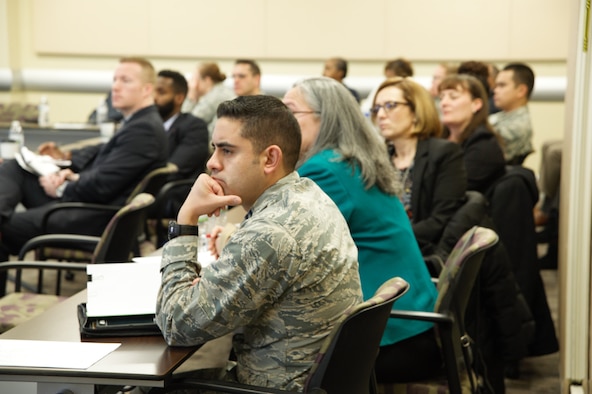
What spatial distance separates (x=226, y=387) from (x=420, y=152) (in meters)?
2.13

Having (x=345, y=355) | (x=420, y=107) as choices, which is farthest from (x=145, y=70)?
(x=345, y=355)

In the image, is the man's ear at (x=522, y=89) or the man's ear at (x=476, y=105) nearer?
the man's ear at (x=476, y=105)

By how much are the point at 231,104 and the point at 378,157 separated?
A: 891mm

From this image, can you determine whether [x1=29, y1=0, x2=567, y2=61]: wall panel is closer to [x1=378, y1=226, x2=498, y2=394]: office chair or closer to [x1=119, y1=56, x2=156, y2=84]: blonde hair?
[x1=119, y1=56, x2=156, y2=84]: blonde hair

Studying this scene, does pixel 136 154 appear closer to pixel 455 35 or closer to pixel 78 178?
pixel 78 178

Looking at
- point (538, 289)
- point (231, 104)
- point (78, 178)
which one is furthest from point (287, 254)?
point (78, 178)

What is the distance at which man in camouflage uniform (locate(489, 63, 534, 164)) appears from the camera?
5129 mm

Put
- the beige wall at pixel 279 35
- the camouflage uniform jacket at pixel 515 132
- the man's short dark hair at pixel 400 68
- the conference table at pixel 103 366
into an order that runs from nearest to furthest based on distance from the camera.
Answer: the conference table at pixel 103 366
the camouflage uniform jacket at pixel 515 132
the man's short dark hair at pixel 400 68
the beige wall at pixel 279 35

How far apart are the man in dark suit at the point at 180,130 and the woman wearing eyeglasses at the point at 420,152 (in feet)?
6.47

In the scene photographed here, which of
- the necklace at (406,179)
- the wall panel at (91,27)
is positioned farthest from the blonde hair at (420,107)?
the wall panel at (91,27)

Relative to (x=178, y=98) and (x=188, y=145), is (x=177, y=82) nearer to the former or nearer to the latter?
(x=178, y=98)

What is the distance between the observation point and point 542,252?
275 inches

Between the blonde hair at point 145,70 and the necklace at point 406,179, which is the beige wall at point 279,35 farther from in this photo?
the necklace at point 406,179

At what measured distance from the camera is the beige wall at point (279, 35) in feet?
29.0
